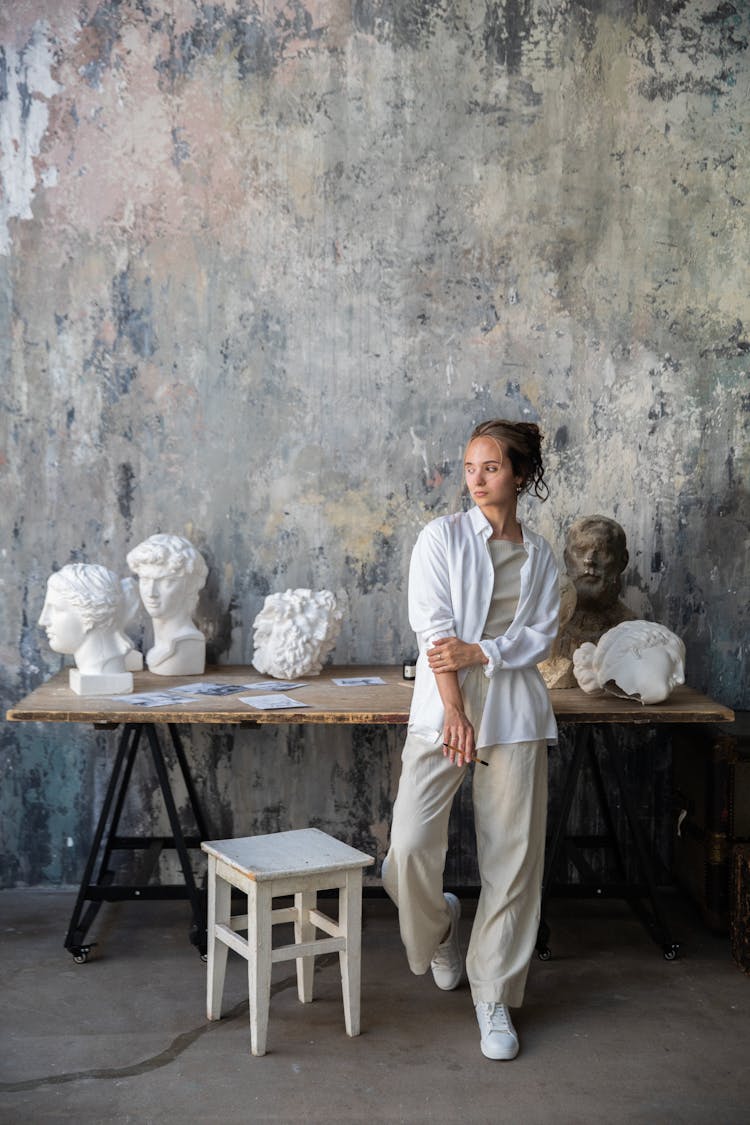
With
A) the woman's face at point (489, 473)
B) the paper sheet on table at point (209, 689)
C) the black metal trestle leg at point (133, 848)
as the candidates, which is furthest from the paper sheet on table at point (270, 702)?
the woman's face at point (489, 473)

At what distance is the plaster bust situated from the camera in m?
4.41

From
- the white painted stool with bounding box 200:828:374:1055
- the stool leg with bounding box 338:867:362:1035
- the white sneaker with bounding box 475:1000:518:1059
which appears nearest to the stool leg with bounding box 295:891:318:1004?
the white painted stool with bounding box 200:828:374:1055

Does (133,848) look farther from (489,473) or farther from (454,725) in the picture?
(489,473)

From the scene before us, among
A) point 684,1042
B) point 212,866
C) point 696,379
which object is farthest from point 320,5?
point 684,1042

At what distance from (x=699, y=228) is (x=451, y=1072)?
358cm

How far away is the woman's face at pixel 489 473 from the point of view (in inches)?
141

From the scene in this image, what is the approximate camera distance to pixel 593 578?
4.44m

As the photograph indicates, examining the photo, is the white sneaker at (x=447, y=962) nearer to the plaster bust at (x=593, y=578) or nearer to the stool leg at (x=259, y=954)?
the stool leg at (x=259, y=954)

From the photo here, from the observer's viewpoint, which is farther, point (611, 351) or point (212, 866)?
point (611, 351)

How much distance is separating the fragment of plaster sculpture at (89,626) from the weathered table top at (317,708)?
8 centimetres

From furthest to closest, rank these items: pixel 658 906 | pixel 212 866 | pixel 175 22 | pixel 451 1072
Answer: pixel 175 22
pixel 658 906
pixel 212 866
pixel 451 1072

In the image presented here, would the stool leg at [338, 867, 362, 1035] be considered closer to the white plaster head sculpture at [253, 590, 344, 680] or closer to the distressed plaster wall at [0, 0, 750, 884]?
the white plaster head sculpture at [253, 590, 344, 680]

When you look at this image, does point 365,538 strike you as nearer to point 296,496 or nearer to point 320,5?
point 296,496

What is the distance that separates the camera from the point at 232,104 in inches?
186
